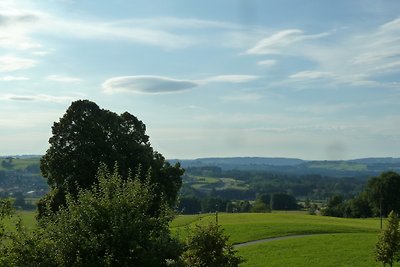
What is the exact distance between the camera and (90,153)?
150ft

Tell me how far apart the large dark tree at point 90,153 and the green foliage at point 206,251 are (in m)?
19.4

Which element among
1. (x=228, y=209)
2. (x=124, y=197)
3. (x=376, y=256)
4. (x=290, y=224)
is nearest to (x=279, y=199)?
(x=228, y=209)

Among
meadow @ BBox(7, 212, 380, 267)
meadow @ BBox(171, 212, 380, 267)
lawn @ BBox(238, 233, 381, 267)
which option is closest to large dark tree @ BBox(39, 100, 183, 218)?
meadow @ BBox(7, 212, 380, 267)

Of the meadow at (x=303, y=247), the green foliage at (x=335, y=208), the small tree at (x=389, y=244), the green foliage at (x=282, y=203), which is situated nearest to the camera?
the small tree at (x=389, y=244)

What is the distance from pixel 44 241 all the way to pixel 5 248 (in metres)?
1.89

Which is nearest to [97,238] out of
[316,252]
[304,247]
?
[316,252]

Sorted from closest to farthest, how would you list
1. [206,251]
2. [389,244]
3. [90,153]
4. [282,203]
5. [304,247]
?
1. [206,251]
2. [389,244]
3. [90,153]
4. [304,247]
5. [282,203]

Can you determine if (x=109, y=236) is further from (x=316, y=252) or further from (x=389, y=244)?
(x=316, y=252)

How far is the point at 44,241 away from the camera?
19.9 meters

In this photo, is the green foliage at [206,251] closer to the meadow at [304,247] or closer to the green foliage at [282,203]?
the meadow at [304,247]

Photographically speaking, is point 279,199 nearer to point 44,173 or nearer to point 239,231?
point 239,231

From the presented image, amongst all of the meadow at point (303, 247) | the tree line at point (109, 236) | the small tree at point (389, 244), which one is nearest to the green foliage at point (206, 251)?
the tree line at point (109, 236)

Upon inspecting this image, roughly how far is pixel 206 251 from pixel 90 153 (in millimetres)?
23369

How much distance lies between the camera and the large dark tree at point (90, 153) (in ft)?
148
